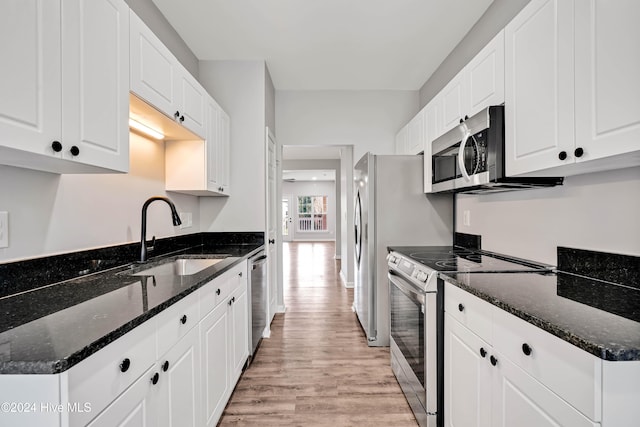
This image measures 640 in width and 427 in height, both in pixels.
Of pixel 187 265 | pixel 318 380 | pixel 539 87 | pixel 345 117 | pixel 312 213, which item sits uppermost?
pixel 345 117

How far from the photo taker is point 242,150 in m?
3.10

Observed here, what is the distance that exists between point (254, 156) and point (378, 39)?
5.18 ft

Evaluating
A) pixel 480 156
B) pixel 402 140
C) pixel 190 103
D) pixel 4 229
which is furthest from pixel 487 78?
pixel 4 229

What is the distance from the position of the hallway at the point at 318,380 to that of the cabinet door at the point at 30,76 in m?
1.76

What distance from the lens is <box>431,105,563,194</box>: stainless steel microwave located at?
64.2 inches

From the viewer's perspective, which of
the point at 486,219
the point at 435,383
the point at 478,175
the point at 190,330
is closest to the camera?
the point at 190,330

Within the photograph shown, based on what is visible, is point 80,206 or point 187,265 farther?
point 187,265

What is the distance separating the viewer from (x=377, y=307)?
2844 mm

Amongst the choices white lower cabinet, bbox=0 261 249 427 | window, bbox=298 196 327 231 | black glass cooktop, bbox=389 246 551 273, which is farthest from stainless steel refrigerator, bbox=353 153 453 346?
window, bbox=298 196 327 231

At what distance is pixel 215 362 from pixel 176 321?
588mm

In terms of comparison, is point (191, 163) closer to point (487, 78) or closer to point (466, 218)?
point (487, 78)

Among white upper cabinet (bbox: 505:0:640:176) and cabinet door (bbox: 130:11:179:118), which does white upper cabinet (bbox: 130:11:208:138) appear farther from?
white upper cabinet (bbox: 505:0:640:176)

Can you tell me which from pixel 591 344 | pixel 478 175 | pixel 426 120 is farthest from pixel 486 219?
pixel 591 344

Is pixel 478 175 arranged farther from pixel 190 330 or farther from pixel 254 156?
pixel 254 156
